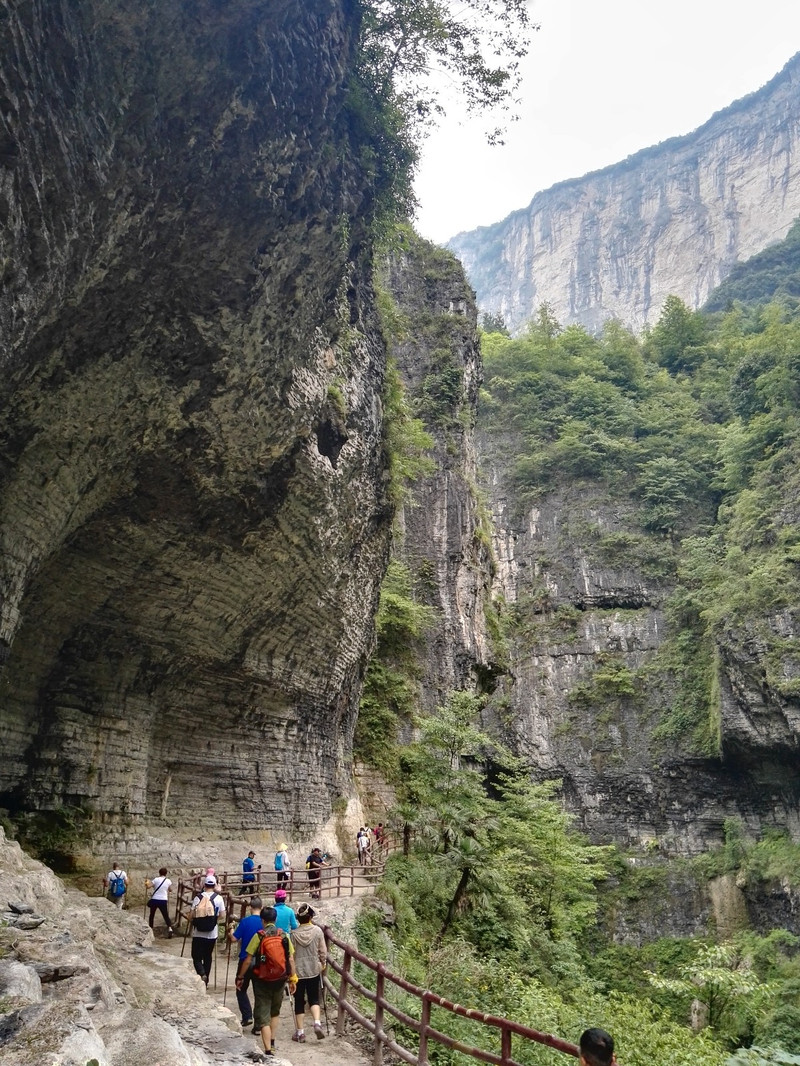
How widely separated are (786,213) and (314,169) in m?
94.4

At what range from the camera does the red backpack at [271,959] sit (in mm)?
5590

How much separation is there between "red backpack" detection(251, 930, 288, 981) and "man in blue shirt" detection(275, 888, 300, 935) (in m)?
0.38

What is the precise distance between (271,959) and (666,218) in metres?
105

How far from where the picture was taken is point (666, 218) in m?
94.2

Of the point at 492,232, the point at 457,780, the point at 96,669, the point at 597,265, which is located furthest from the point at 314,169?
the point at 492,232

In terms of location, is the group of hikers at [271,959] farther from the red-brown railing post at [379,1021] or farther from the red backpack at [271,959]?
the red-brown railing post at [379,1021]

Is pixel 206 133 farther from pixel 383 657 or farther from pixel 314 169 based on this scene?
pixel 383 657

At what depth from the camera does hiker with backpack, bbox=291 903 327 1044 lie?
20.4 ft

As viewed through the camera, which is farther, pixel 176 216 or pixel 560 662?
pixel 560 662

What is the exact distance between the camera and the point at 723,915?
83.9 feet

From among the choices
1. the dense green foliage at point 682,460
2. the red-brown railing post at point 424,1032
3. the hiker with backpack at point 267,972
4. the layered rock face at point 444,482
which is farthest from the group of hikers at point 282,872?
the dense green foliage at point 682,460

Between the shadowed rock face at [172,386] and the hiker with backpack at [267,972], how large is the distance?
4426mm

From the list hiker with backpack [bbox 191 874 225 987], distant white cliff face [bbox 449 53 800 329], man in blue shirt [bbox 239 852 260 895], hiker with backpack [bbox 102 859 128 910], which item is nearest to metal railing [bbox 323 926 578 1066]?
hiker with backpack [bbox 191 874 225 987]

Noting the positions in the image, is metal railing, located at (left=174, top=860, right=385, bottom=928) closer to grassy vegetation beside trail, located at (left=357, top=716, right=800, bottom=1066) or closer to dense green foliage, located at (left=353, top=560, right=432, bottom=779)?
grassy vegetation beside trail, located at (left=357, top=716, right=800, bottom=1066)
